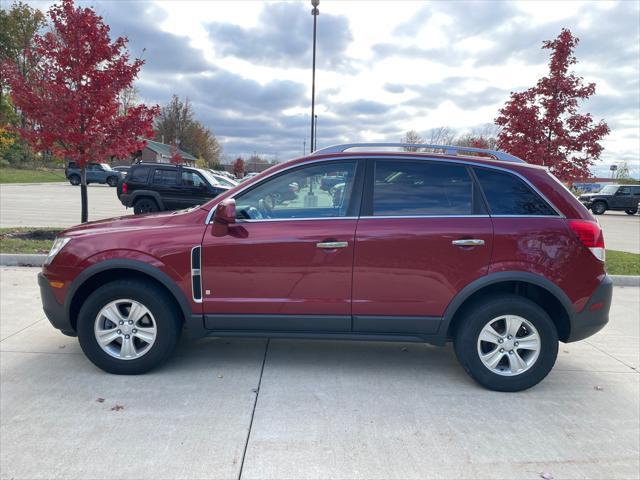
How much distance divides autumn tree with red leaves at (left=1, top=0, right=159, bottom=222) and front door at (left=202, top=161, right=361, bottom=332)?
7.19m

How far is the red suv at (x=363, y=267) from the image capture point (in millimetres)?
3355

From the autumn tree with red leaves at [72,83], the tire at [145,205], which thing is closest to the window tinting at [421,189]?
the autumn tree with red leaves at [72,83]

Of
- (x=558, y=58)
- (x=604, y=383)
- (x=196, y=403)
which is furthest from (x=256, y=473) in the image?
(x=558, y=58)

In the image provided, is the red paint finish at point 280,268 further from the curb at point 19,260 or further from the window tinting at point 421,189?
the curb at point 19,260

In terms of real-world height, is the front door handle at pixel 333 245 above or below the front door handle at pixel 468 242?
below

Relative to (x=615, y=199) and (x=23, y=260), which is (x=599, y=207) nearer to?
(x=615, y=199)

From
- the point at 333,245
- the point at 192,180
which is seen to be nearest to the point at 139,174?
the point at 192,180

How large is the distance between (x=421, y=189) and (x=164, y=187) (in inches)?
443

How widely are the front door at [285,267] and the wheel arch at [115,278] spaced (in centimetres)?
23

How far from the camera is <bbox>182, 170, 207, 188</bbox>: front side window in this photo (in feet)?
43.5

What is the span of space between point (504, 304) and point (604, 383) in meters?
1.26

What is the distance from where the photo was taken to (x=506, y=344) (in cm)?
343

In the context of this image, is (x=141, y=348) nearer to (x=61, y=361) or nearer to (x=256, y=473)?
(x=61, y=361)

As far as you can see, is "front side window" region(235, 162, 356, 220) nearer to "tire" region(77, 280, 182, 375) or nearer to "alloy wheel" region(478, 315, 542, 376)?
"tire" region(77, 280, 182, 375)
